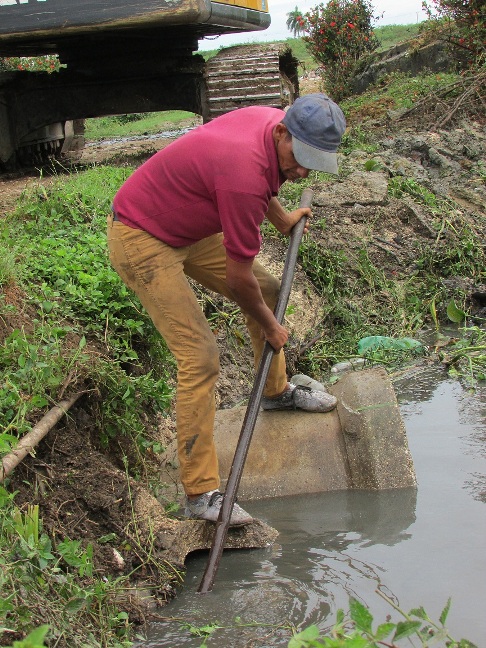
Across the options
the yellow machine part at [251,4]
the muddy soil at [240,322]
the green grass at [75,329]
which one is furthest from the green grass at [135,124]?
the green grass at [75,329]

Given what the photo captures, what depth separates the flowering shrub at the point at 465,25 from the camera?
43.9ft

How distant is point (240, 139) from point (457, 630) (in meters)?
2.02

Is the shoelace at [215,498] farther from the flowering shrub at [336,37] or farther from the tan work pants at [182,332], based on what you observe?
the flowering shrub at [336,37]

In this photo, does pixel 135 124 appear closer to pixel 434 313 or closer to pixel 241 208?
pixel 434 313

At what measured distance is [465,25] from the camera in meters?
13.8

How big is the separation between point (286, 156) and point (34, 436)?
1.50 meters

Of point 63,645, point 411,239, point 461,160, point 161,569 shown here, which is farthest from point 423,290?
point 63,645

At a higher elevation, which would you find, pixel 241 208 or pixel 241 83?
pixel 241 208

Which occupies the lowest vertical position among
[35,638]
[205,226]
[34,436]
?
[34,436]

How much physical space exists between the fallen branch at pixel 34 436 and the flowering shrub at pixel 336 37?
13902mm

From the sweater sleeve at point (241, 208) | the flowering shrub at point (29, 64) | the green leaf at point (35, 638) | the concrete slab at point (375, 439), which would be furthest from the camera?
the flowering shrub at point (29, 64)

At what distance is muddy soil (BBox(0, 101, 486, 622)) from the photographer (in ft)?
12.1

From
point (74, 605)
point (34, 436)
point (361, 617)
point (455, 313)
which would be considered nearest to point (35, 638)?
point (361, 617)

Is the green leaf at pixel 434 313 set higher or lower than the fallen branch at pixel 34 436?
lower
